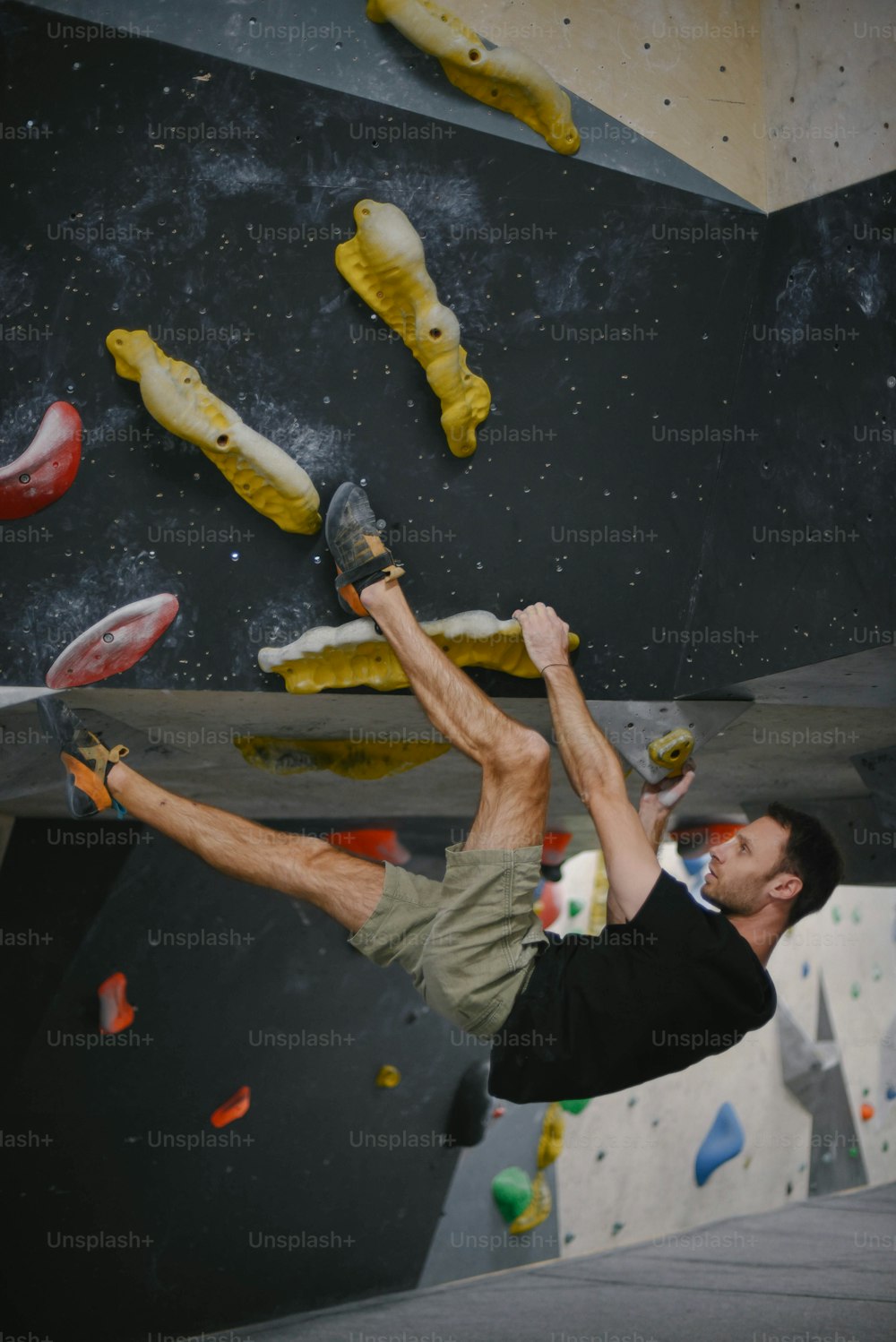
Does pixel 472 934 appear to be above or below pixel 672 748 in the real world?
above

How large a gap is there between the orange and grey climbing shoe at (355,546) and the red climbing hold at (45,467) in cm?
51

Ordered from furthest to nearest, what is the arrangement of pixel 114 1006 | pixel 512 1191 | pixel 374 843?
pixel 512 1191 < pixel 374 843 < pixel 114 1006

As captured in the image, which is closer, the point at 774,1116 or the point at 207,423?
the point at 207,423

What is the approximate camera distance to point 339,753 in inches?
126

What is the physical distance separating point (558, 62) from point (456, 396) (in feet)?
2.27

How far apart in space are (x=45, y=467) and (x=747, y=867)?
1.55 meters

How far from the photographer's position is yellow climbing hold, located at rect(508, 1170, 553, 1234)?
5008mm

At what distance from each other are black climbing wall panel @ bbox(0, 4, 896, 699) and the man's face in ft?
1.21

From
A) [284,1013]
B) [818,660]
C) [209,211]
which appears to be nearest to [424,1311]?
[284,1013]

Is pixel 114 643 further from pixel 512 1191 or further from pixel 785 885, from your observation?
pixel 512 1191

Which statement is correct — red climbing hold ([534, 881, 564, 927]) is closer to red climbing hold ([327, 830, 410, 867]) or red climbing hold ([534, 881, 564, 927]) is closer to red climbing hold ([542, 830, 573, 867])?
red climbing hold ([542, 830, 573, 867])

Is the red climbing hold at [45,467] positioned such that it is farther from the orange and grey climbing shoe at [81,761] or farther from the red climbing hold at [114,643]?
the orange and grey climbing shoe at [81,761]

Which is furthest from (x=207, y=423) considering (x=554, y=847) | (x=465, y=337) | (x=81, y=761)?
(x=554, y=847)

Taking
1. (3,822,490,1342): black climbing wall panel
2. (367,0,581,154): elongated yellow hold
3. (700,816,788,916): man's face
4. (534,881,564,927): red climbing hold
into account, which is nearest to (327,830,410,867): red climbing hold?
(3,822,490,1342): black climbing wall panel
